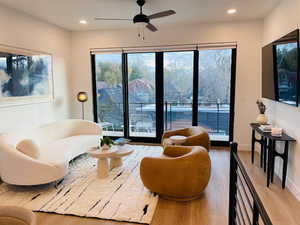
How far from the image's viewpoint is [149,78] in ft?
18.9

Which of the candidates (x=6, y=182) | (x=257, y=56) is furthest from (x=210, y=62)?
(x=6, y=182)

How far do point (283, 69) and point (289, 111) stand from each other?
635mm

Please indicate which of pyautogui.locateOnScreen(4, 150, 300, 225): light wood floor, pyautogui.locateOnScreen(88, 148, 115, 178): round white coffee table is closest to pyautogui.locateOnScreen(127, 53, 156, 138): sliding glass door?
pyautogui.locateOnScreen(88, 148, 115, 178): round white coffee table

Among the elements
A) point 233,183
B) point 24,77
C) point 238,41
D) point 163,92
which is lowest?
point 233,183

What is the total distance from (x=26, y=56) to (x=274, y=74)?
4.58 metres

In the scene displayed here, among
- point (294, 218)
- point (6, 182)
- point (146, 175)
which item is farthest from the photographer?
point (6, 182)

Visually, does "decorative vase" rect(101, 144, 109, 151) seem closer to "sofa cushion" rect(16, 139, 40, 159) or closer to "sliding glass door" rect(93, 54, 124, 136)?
"sofa cushion" rect(16, 139, 40, 159)

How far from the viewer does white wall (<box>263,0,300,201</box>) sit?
3.13 meters

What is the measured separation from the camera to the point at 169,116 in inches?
229

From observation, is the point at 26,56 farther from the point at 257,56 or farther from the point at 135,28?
the point at 257,56

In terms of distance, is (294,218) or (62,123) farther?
(62,123)

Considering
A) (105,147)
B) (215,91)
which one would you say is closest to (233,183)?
(105,147)

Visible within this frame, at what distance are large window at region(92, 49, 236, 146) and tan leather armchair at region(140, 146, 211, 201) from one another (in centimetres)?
271

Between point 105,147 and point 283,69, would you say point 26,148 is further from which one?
point 283,69
